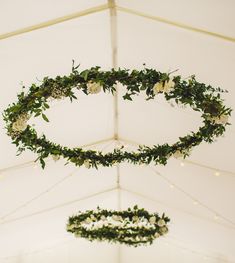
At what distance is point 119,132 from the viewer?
19.9ft

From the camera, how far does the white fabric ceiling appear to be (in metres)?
3.35

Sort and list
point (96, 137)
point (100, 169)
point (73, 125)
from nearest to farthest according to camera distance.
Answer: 1. point (73, 125)
2. point (96, 137)
3. point (100, 169)

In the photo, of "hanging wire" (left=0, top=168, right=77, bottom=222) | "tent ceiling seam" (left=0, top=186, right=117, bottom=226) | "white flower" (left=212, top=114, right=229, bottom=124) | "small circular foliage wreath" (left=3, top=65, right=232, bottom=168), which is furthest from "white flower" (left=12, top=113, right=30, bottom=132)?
"tent ceiling seam" (left=0, top=186, right=117, bottom=226)

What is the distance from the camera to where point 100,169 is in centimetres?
727

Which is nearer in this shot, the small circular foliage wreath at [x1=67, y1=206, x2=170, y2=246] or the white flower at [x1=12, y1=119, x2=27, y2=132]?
the white flower at [x1=12, y1=119, x2=27, y2=132]

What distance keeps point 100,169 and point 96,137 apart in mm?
1346

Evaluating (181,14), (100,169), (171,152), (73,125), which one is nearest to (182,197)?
(100,169)

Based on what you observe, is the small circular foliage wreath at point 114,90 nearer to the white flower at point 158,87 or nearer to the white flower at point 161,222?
the white flower at point 158,87

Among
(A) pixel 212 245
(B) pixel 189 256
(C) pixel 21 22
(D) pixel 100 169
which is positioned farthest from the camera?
(B) pixel 189 256

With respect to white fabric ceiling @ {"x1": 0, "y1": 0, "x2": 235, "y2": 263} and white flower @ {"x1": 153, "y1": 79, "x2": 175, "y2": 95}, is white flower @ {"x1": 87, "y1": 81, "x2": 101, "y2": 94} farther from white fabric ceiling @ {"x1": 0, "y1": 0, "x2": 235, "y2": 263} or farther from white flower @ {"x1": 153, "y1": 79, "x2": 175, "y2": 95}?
white fabric ceiling @ {"x1": 0, "y1": 0, "x2": 235, "y2": 263}

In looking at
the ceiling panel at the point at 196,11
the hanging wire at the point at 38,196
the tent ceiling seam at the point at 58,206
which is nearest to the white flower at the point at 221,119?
the ceiling panel at the point at 196,11

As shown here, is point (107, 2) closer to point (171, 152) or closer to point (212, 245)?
point (171, 152)

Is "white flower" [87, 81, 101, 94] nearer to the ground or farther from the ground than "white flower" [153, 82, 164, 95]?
farther from the ground

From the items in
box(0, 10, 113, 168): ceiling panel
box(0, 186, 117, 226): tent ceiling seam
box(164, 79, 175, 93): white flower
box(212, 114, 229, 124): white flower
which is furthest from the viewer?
box(0, 186, 117, 226): tent ceiling seam
